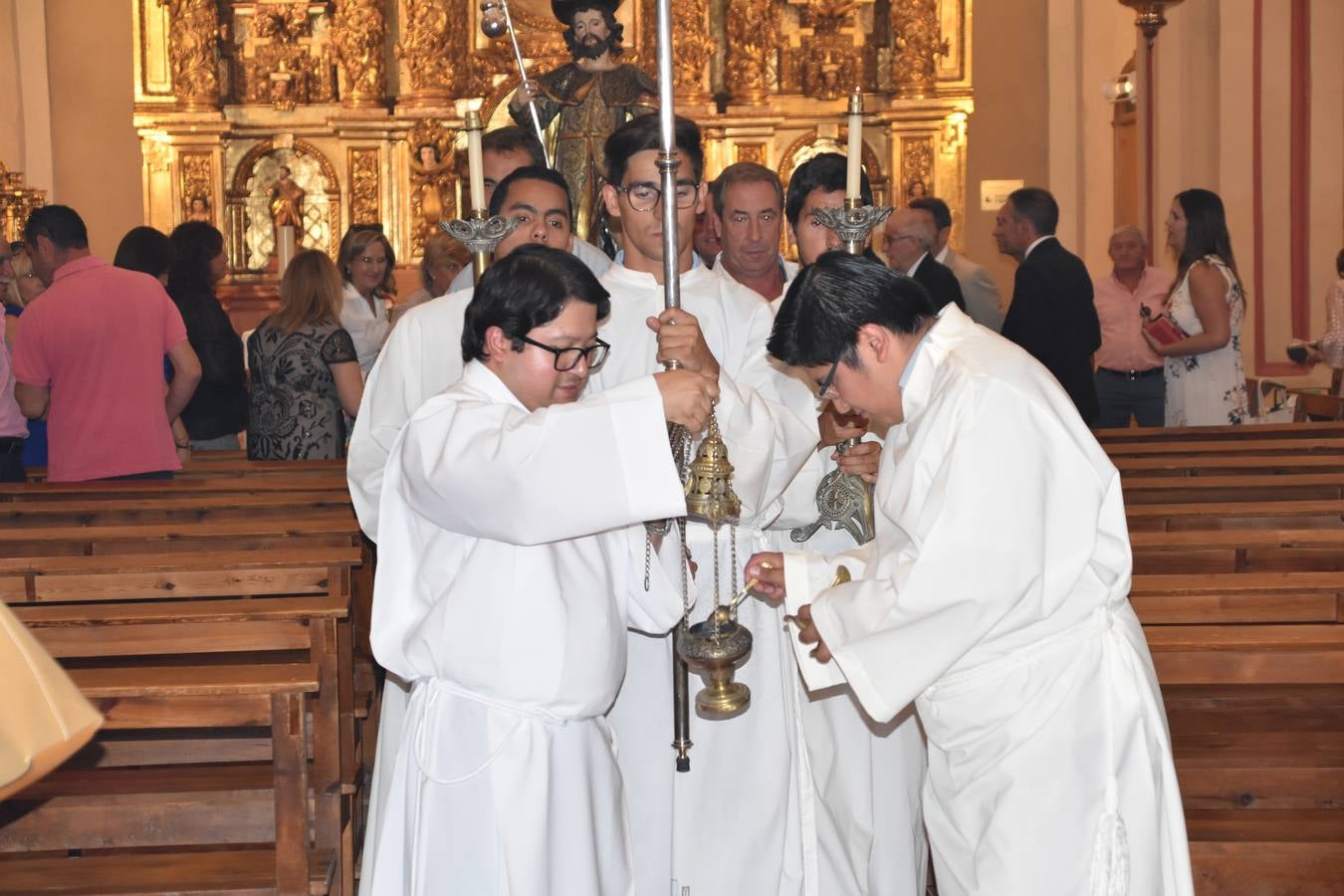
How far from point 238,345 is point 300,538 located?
2.53 metres

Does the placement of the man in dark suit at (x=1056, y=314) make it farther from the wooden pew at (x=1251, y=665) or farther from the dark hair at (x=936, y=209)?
the wooden pew at (x=1251, y=665)

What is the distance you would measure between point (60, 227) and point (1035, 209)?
12.8ft

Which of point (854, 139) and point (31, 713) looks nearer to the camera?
point (31, 713)

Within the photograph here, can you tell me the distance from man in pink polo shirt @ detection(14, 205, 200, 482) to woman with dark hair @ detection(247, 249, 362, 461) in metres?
0.42

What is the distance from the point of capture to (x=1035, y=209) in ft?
22.4

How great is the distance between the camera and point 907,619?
2.74 metres

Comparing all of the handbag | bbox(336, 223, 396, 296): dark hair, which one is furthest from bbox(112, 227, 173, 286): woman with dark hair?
the handbag

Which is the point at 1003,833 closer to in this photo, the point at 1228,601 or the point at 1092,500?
the point at 1092,500

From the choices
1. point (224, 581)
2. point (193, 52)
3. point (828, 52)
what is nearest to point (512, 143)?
point (224, 581)

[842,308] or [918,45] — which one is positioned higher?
[918,45]

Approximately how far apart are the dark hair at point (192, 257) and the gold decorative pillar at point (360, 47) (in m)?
6.61

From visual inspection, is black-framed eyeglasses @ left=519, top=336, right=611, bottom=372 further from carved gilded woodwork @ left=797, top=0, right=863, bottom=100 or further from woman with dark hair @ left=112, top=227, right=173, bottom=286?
carved gilded woodwork @ left=797, top=0, right=863, bottom=100

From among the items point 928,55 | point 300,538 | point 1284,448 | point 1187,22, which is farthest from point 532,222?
point 928,55

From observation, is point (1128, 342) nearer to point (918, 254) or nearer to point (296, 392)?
point (918, 254)
